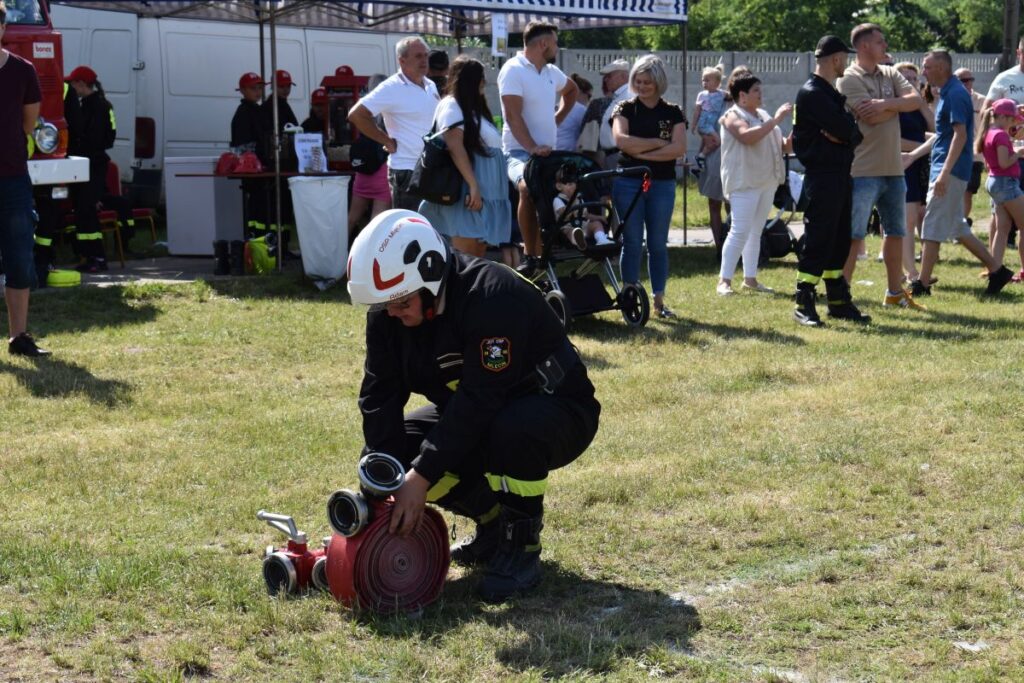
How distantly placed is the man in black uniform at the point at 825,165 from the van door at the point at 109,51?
9.47 metres

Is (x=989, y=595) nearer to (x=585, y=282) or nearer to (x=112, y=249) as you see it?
(x=585, y=282)

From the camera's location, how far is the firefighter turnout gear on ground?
9.41 metres

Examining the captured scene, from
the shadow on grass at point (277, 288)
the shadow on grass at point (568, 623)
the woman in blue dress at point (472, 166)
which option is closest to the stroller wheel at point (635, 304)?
the woman in blue dress at point (472, 166)

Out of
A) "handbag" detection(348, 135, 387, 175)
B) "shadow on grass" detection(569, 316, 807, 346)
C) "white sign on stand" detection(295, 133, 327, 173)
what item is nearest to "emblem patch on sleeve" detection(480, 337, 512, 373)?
"shadow on grass" detection(569, 316, 807, 346)

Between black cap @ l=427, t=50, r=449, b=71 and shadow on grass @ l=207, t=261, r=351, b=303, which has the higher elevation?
black cap @ l=427, t=50, r=449, b=71

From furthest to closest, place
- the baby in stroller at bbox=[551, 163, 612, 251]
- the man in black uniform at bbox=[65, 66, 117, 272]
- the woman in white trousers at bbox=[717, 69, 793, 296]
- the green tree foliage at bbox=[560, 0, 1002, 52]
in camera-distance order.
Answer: the green tree foliage at bbox=[560, 0, 1002, 52]
the man in black uniform at bbox=[65, 66, 117, 272]
the woman in white trousers at bbox=[717, 69, 793, 296]
the baby in stroller at bbox=[551, 163, 612, 251]

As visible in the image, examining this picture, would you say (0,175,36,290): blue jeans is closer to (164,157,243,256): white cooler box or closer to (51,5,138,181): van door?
(164,157,243,256): white cooler box

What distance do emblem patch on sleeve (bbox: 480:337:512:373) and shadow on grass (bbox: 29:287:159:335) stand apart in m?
6.22

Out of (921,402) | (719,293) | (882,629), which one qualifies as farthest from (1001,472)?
(719,293)

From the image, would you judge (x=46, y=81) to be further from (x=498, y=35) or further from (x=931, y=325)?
(x=931, y=325)

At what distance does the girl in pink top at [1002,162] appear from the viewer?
1120cm

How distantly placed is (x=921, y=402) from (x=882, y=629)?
326 centimetres

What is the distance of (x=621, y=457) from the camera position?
254 inches

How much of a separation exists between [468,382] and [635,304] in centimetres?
546
